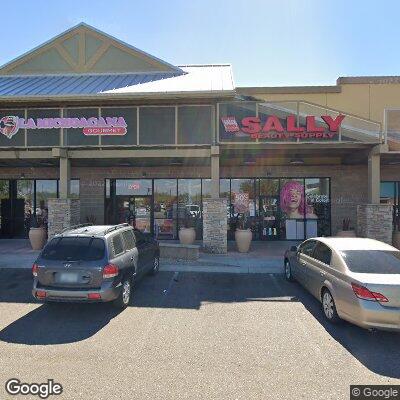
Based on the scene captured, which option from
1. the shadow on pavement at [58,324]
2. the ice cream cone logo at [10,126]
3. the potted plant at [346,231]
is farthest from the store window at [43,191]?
the potted plant at [346,231]

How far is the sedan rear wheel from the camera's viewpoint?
234 inches

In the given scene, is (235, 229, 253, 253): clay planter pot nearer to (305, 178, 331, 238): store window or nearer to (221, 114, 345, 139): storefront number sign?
(221, 114, 345, 139): storefront number sign

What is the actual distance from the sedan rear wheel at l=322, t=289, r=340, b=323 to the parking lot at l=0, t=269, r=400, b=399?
0.56 ft

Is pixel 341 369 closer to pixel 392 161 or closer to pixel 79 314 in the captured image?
pixel 79 314

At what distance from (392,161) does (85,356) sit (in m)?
15.1

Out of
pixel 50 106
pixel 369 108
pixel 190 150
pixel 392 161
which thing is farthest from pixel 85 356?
pixel 369 108

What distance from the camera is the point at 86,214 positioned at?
55.9 feet

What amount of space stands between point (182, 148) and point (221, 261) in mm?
4649

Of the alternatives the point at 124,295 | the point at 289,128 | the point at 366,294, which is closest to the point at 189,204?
the point at 289,128

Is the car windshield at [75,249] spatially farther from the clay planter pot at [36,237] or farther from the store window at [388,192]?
the store window at [388,192]

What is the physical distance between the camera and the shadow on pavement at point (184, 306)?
513 centimetres

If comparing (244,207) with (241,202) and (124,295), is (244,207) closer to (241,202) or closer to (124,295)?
(241,202)

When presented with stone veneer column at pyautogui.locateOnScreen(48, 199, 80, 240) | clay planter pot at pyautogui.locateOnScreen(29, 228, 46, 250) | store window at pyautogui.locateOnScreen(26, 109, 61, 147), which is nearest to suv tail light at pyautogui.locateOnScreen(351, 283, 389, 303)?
stone veneer column at pyautogui.locateOnScreen(48, 199, 80, 240)

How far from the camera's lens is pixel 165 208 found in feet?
56.0
